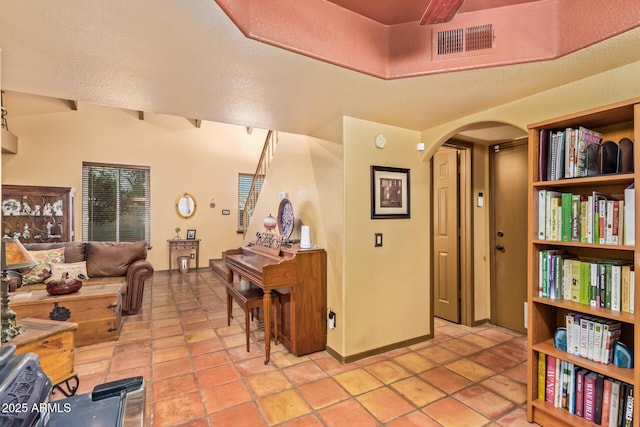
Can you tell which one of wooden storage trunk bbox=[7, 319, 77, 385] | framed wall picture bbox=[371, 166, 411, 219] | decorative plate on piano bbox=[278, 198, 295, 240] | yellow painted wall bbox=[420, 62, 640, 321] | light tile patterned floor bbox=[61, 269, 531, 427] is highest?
yellow painted wall bbox=[420, 62, 640, 321]

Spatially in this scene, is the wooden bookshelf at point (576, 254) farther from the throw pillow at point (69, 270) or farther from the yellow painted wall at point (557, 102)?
the throw pillow at point (69, 270)

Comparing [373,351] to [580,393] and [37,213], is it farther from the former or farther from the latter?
[37,213]

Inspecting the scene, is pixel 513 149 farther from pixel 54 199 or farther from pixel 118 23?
pixel 54 199

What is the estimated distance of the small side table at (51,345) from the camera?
1.71 m

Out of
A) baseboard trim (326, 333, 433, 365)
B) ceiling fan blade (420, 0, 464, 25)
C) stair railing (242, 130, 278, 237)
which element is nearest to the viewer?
ceiling fan blade (420, 0, 464, 25)

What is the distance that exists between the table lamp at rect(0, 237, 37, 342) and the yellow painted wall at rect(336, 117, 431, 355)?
2.16 m

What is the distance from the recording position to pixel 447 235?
3607mm

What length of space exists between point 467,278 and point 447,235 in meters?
0.54

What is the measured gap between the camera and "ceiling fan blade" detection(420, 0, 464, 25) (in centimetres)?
119

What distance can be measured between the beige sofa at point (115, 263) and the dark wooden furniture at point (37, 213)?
3.43ft

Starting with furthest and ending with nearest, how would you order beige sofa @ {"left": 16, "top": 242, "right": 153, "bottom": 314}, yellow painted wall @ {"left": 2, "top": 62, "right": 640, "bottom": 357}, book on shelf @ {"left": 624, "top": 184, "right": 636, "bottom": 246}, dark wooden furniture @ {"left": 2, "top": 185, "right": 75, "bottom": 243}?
dark wooden furniture @ {"left": 2, "top": 185, "right": 75, "bottom": 243}, beige sofa @ {"left": 16, "top": 242, "right": 153, "bottom": 314}, yellow painted wall @ {"left": 2, "top": 62, "right": 640, "bottom": 357}, book on shelf @ {"left": 624, "top": 184, "right": 636, "bottom": 246}

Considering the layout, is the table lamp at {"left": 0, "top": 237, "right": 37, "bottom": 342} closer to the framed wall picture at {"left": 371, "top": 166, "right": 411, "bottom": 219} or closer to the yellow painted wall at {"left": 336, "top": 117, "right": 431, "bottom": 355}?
Answer: the yellow painted wall at {"left": 336, "top": 117, "right": 431, "bottom": 355}

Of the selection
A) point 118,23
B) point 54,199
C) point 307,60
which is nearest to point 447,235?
point 307,60

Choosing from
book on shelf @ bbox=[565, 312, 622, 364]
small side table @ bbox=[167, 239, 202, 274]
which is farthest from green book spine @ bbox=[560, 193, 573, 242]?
small side table @ bbox=[167, 239, 202, 274]
